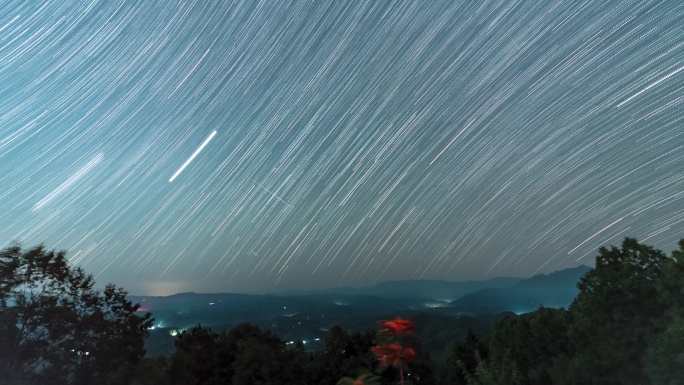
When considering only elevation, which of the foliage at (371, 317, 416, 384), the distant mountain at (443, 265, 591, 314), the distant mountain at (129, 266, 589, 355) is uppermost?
the distant mountain at (443, 265, 591, 314)

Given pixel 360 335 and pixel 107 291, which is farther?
pixel 360 335

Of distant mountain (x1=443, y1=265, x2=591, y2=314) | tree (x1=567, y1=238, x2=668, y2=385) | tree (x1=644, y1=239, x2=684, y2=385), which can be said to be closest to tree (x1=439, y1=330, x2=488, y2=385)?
tree (x1=567, y1=238, x2=668, y2=385)

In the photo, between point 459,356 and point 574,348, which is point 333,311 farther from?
point 574,348

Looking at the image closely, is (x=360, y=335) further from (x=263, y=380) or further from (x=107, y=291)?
(x=107, y=291)

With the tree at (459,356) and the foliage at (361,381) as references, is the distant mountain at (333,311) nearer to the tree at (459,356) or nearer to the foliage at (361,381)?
the tree at (459,356)

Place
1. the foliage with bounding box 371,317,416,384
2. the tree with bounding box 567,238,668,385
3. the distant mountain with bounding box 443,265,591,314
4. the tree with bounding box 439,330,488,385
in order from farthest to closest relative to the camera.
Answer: the distant mountain with bounding box 443,265,591,314 < the tree with bounding box 439,330,488,385 < the tree with bounding box 567,238,668,385 < the foliage with bounding box 371,317,416,384

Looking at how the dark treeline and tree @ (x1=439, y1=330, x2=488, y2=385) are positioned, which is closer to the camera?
the dark treeline

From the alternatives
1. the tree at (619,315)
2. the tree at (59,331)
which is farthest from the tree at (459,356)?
the tree at (59,331)

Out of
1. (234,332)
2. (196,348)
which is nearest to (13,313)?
(196,348)

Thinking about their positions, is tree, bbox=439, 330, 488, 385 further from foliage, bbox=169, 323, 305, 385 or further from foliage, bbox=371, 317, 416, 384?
foliage, bbox=371, 317, 416, 384
